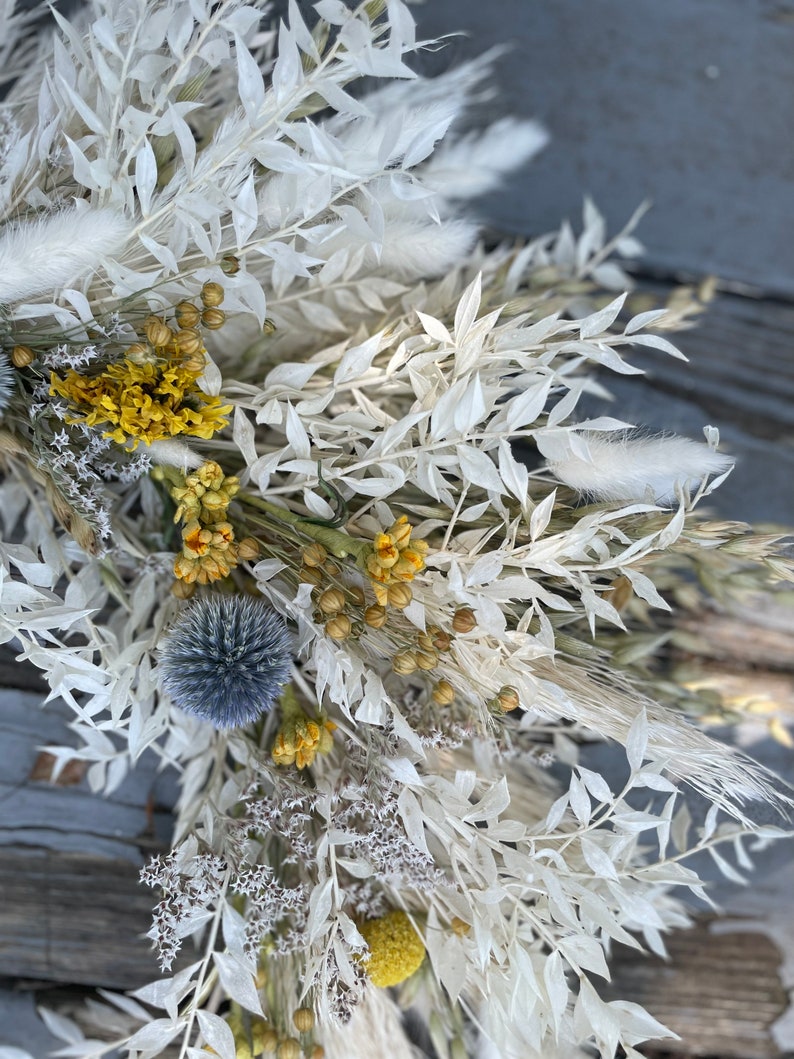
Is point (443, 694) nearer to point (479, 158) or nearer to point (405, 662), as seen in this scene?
point (405, 662)

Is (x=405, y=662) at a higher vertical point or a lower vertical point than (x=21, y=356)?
lower

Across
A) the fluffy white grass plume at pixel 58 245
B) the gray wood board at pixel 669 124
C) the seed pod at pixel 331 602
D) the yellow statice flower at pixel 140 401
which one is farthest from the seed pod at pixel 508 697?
the gray wood board at pixel 669 124

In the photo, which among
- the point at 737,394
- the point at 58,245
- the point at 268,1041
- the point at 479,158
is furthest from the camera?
the point at 737,394

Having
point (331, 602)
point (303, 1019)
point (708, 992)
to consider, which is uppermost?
point (331, 602)

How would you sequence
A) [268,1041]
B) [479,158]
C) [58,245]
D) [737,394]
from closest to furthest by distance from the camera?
[58,245]
[268,1041]
[479,158]
[737,394]

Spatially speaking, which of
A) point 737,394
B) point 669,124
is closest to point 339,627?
point 737,394

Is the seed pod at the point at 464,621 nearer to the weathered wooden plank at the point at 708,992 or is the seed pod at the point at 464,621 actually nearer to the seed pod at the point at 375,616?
the seed pod at the point at 375,616
